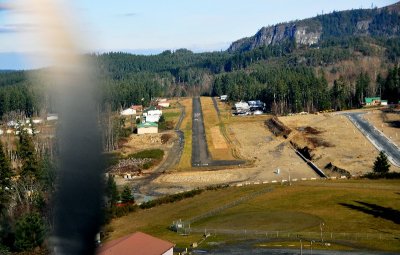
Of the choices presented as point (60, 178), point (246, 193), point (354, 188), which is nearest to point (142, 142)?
point (246, 193)

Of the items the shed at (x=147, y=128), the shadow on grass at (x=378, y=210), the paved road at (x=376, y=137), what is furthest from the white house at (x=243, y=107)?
the shadow on grass at (x=378, y=210)

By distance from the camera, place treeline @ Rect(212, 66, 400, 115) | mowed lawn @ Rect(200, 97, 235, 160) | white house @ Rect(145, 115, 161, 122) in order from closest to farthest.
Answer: mowed lawn @ Rect(200, 97, 235, 160) → white house @ Rect(145, 115, 161, 122) → treeline @ Rect(212, 66, 400, 115)

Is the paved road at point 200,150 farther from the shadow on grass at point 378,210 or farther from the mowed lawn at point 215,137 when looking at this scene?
the shadow on grass at point 378,210

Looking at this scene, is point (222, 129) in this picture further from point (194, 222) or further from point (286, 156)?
point (194, 222)

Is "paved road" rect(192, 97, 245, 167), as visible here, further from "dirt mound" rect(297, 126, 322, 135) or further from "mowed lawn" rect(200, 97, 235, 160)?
"dirt mound" rect(297, 126, 322, 135)

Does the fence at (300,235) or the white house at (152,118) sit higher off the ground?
the white house at (152,118)

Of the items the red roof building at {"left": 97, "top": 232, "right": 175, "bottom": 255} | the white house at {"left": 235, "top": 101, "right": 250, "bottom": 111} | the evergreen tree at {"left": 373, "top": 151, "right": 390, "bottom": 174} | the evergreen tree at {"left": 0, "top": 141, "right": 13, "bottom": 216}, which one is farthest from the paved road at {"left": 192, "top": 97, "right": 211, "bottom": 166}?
the red roof building at {"left": 97, "top": 232, "right": 175, "bottom": 255}

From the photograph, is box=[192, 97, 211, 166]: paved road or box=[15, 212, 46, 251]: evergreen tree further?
box=[192, 97, 211, 166]: paved road
